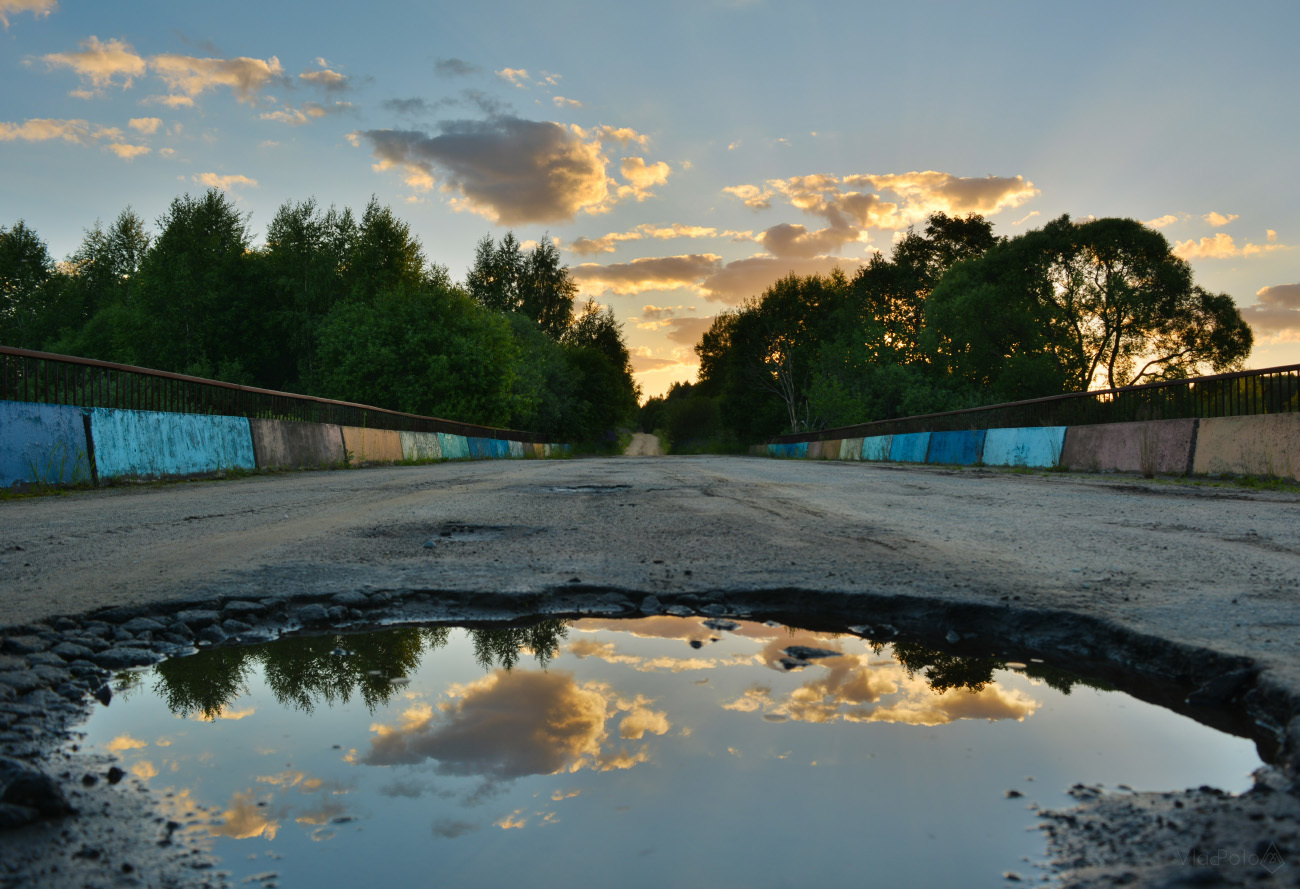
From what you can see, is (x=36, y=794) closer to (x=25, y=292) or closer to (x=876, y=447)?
(x=876, y=447)

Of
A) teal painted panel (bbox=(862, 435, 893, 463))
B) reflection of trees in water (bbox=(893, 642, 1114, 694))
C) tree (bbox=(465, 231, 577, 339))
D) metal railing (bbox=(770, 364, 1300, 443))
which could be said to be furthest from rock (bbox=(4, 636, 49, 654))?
tree (bbox=(465, 231, 577, 339))

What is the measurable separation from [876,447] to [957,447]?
6657 mm

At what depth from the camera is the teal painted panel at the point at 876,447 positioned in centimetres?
2306

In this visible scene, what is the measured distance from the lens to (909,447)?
820 inches

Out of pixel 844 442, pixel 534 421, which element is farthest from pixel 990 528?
pixel 534 421

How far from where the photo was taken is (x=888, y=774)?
1.72 metres

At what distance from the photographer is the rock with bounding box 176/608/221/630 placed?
2.85 meters

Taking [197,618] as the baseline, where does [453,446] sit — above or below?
above

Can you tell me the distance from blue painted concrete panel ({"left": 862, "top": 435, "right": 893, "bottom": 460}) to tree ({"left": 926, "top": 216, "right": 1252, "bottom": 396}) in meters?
11.9

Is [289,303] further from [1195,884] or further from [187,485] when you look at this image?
[1195,884]

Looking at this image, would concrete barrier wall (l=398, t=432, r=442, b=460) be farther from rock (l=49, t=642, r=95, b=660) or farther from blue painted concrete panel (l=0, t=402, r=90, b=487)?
rock (l=49, t=642, r=95, b=660)

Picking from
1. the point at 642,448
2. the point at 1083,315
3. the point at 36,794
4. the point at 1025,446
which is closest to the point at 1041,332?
the point at 1083,315

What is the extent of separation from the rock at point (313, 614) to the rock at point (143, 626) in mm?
463

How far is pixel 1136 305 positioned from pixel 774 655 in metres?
37.0
